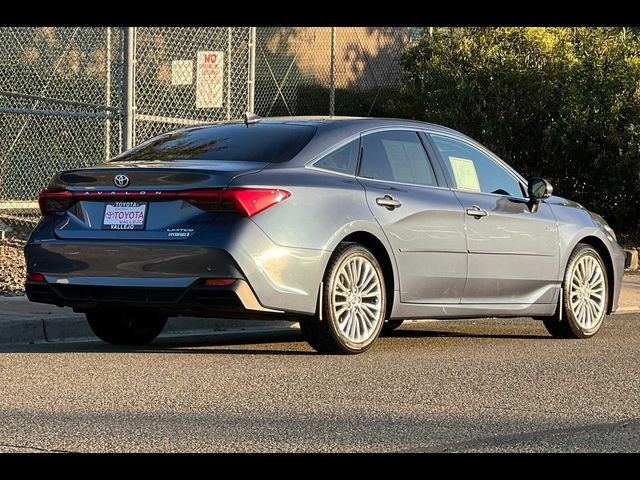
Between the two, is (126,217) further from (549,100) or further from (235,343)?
(549,100)

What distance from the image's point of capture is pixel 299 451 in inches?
225

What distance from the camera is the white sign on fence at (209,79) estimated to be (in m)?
14.7

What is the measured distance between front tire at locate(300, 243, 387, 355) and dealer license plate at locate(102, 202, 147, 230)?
123 centimetres

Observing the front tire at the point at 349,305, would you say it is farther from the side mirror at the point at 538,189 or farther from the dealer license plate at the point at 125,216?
the side mirror at the point at 538,189

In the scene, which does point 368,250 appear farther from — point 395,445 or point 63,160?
point 63,160

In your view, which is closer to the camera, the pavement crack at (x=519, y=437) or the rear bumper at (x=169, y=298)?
the pavement crack at (x=519, y=437)

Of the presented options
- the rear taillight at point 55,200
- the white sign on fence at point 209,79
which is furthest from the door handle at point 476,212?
the white sign on fence at point 209,79

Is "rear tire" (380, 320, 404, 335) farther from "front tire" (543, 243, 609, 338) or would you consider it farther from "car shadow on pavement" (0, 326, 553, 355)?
"front tire" (543, 243, 609, 338)

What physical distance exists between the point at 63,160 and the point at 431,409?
1072cm

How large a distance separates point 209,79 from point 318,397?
8071mm

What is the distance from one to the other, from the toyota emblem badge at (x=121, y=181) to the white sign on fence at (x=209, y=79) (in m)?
6.15

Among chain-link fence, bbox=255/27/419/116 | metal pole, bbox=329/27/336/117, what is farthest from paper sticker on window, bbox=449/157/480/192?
chain-link fence, bbox=255/27/419/116
